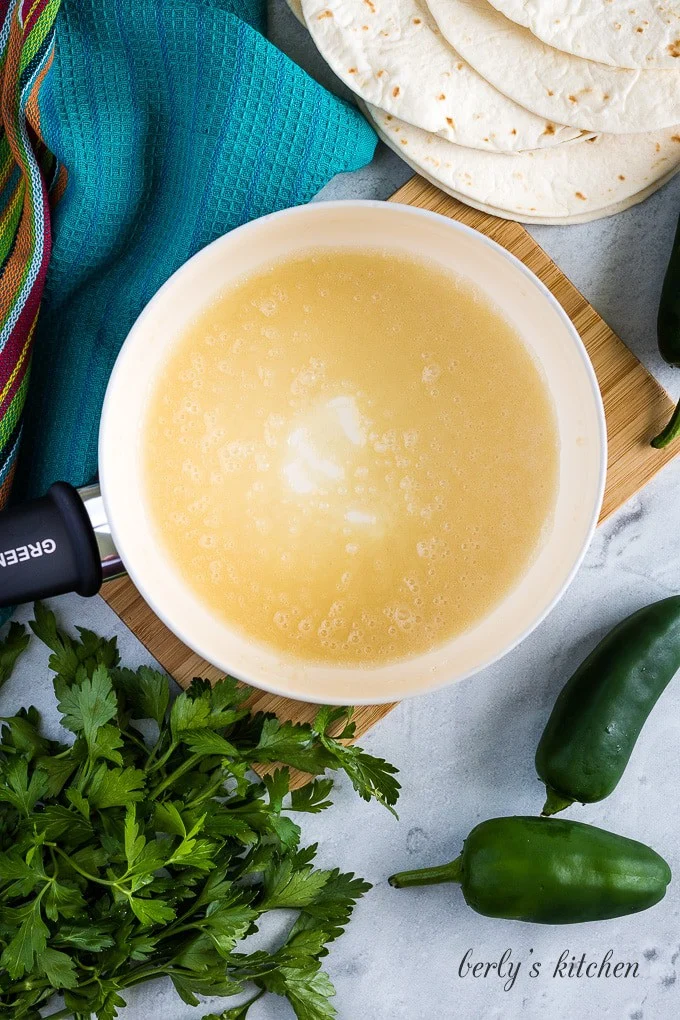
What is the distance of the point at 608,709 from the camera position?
1169 mm

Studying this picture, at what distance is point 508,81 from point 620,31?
14cm

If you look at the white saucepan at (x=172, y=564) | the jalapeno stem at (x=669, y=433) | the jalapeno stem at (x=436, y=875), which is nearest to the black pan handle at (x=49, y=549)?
the white saucepan at (x=172, y=564)

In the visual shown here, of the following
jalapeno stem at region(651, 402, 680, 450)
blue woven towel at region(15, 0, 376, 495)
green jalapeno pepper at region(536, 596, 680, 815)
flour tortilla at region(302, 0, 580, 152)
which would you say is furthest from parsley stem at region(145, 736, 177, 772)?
flour tortilla at region(302, 0, 580, 152)

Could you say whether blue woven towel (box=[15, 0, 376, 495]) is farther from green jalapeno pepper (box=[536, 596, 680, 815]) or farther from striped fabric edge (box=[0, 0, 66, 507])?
green jalapeno pepper (box=[536, 596, 680, 815])

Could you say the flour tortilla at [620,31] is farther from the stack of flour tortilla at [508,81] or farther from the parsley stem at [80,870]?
the parsley stem at [80,870]

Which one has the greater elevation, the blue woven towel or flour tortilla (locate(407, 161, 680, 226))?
the blue woven towel

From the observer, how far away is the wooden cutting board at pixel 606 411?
1135 mm

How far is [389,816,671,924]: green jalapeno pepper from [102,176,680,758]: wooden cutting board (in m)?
0.24

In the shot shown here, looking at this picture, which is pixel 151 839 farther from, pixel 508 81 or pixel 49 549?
pixel 508 81

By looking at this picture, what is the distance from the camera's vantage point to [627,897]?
118 centimetres

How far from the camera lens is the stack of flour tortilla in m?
1.06

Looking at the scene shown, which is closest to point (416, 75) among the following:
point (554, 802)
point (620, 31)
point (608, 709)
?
point (620, 31)

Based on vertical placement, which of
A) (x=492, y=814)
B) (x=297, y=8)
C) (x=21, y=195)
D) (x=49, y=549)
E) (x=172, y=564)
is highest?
(x=297, y=8)

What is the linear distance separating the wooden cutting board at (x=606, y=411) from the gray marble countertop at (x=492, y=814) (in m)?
0.08
